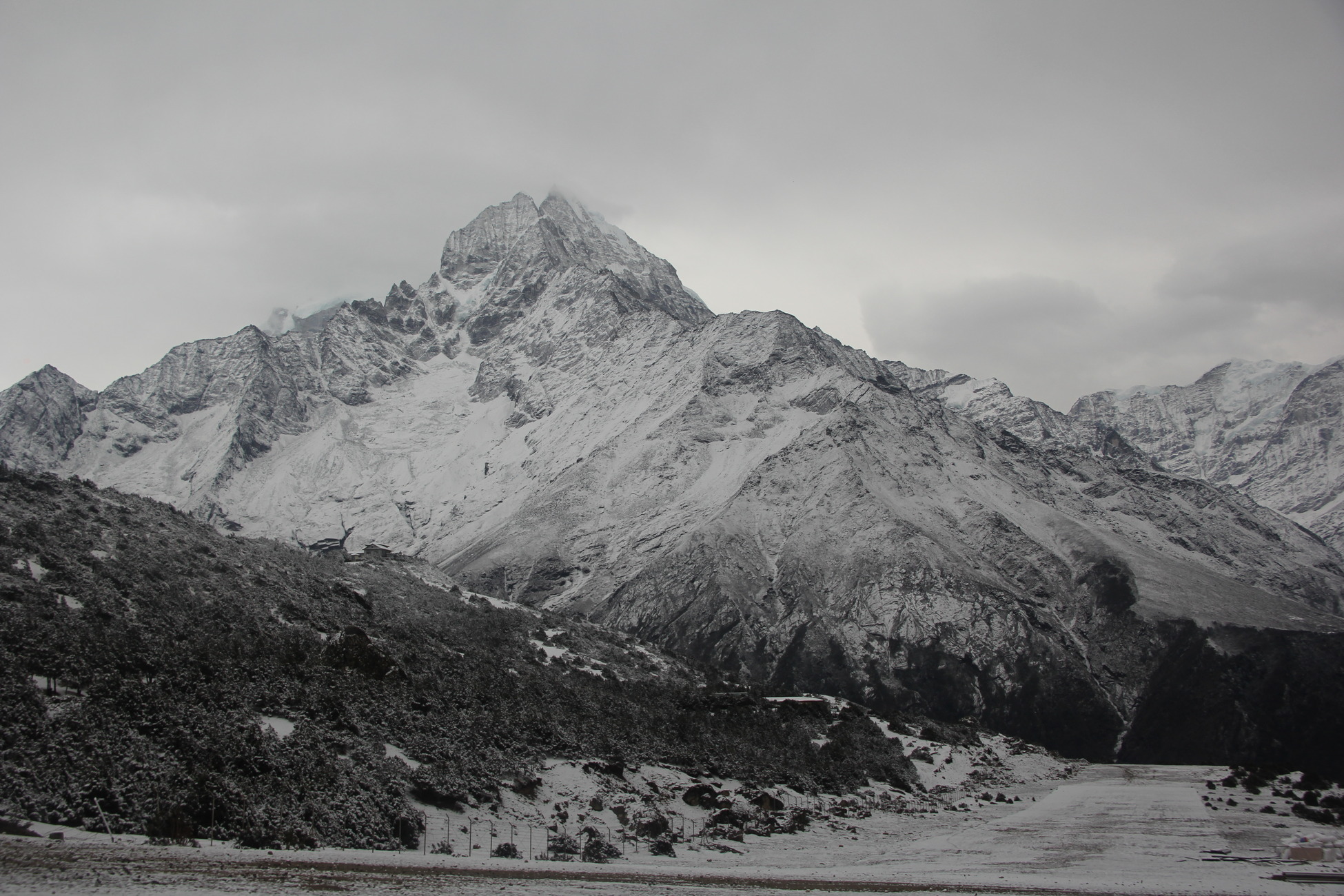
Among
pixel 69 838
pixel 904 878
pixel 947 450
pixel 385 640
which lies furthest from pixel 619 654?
pixel 947 450

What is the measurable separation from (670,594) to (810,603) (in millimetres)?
24229

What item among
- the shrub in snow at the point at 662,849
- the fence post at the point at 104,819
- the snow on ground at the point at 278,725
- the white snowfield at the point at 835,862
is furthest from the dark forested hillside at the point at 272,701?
the shrub in snow at the point at 662,849

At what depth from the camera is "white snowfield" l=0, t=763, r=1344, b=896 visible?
2142cm

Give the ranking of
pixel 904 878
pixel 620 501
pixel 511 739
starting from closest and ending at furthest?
pixel 904 878 < pixel 511 739 < pixel 620 501

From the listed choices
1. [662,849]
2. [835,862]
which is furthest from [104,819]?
[835,862]

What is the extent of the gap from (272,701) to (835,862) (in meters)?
24.7

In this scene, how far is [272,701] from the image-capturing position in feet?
122

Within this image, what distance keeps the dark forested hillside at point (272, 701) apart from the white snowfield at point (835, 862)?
2.36 metres

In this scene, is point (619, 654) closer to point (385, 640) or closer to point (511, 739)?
point (385, 640)

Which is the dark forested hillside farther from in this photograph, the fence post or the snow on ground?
the snow on ground

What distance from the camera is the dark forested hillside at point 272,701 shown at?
2733 cm

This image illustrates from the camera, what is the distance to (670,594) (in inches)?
5965

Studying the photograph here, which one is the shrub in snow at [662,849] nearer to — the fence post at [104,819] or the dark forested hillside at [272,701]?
the dark forested hillside at [272,701]

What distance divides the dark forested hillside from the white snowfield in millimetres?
2364
